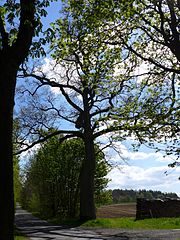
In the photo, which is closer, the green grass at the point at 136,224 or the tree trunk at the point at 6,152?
the tree trunk at the point at 6,152

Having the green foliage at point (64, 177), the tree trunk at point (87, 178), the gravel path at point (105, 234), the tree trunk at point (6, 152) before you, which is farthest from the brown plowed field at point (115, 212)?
the tree trunk at point (6, 152)

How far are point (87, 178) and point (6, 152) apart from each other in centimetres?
2278

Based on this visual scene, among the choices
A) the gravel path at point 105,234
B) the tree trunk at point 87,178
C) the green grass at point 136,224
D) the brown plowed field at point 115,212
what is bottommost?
the gravel path at point 105,234

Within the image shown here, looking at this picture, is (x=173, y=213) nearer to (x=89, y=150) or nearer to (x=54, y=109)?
(x=89, y=150)

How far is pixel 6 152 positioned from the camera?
765 centimetres

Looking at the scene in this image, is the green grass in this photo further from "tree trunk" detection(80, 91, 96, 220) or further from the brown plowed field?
the brown plowed field

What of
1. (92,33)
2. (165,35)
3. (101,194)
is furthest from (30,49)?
(101,194)

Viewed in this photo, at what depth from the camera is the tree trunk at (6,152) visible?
746 centimetres

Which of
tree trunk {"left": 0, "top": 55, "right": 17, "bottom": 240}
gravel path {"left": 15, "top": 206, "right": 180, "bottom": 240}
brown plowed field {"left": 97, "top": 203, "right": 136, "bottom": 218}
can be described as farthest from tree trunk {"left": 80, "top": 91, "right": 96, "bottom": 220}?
tree trunk {"left": 0, "top": 55, "right": 17, "bottom": 240}

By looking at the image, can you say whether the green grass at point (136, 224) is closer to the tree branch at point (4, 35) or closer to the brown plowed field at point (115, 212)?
the brown plowed field at point (115, 212)

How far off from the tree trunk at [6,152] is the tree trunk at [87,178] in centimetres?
2233

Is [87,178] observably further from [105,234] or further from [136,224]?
[105,234]

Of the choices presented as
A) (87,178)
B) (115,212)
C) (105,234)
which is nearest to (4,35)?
(105,234)

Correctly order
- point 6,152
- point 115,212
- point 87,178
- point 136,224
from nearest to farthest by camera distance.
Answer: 1. point 6,152
2. point 136,224
3. point 87,178
4. point 115,212
